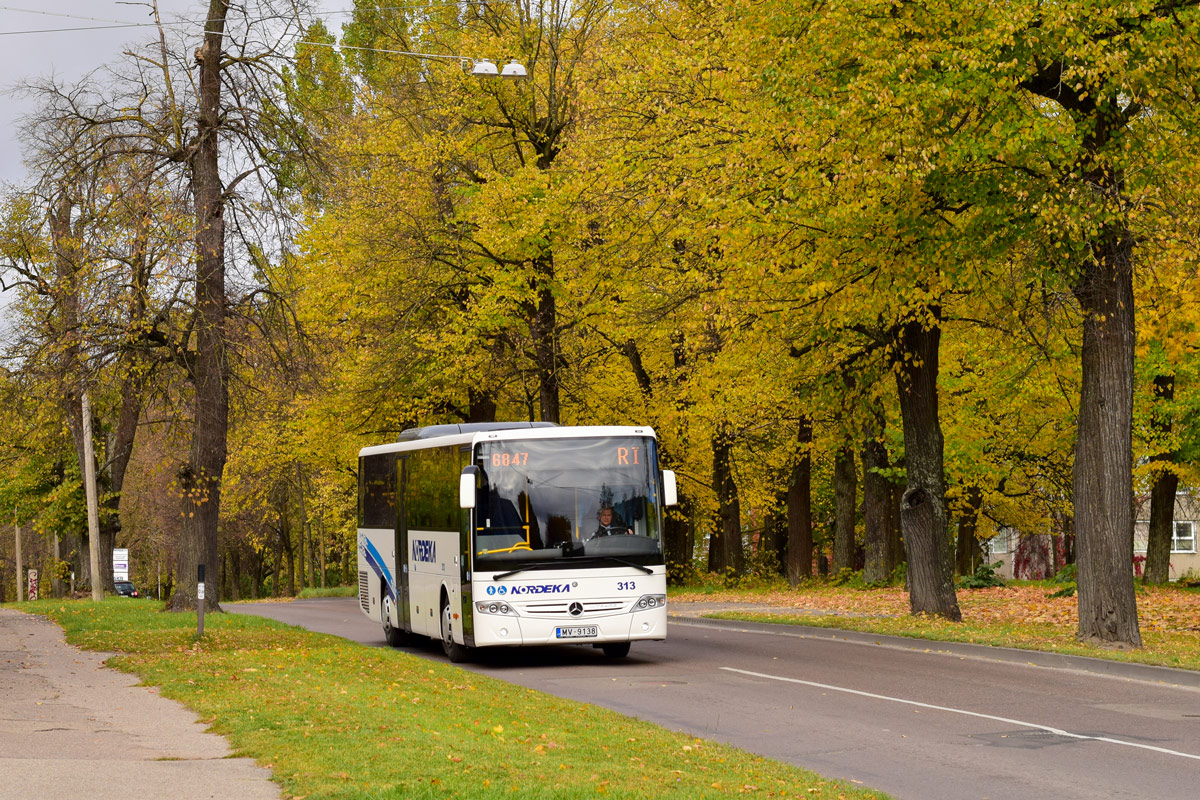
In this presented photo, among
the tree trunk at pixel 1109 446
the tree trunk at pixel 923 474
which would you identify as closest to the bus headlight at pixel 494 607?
the tree trunk at pixel 923 474

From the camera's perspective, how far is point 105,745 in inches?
391

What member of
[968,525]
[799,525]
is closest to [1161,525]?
[799,525]

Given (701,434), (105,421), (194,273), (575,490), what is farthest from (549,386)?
(105,421)

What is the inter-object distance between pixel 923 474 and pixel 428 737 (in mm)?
13943

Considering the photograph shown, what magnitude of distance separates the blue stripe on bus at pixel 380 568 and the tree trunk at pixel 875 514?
593 inches

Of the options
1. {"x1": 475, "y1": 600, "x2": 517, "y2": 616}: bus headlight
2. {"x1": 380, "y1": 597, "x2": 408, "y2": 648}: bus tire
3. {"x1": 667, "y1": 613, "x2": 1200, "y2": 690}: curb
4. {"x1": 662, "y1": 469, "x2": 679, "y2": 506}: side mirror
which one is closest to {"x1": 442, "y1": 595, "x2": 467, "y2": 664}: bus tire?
{"x1": 475, "y1": 600, "x2": 517, "y2": 616}: bus headlight

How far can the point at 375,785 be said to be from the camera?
26.2 ft

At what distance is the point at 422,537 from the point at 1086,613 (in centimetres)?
975

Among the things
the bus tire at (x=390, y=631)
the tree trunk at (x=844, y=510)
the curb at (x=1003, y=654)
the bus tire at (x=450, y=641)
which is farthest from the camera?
the tree trunk at (x=844, y=510)

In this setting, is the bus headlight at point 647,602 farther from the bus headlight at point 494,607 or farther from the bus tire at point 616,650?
the bus headlight at point 494,607

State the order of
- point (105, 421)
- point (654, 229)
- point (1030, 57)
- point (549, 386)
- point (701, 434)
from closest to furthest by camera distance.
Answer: point (1030, 57)
point (654, 229)
point (549, 386)
point (701, 434)
point (105, 421)

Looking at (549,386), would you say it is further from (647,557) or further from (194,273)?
(647,557)

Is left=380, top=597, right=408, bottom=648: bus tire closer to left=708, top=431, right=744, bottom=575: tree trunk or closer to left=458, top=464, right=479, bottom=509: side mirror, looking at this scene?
left=458, top=464, right=479, bottom=509: side mirror

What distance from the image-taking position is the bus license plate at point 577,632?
17.8 meters
